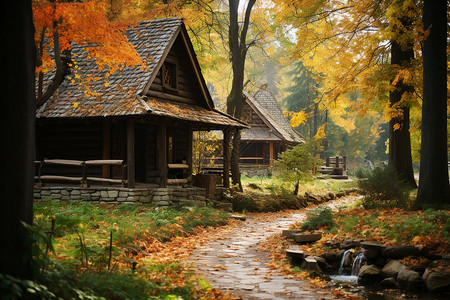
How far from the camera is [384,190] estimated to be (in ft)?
44.9

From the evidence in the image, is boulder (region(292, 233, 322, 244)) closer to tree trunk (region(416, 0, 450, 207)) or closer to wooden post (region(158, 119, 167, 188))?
tree trunk (region(416, 0, 450, 207))

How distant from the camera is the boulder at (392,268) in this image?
839 centimetres

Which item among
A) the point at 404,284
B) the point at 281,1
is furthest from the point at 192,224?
the point at 281,1

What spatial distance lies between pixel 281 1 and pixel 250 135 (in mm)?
18118

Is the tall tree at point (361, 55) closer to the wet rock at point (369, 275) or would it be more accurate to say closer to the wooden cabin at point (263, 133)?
the wet rock at point (369, 275)

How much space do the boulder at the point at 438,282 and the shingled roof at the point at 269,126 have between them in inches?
1028

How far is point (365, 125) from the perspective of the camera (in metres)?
56.0

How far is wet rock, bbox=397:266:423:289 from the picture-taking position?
7801mm

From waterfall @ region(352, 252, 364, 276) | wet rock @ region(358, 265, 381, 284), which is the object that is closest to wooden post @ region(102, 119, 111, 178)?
waterfall @ region(352, 252, 364, 276)

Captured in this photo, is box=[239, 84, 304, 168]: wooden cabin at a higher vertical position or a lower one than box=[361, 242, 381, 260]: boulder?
higher

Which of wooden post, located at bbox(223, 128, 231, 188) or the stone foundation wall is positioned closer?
the stone foundation wall

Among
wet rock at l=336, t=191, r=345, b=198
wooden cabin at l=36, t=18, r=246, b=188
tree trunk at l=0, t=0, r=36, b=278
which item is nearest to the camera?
tree trunk at l=0, t=0, r=36, b=278

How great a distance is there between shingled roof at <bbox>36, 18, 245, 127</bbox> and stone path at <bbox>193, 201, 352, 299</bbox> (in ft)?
18.9

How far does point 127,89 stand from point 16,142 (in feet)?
40.2
